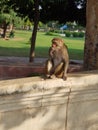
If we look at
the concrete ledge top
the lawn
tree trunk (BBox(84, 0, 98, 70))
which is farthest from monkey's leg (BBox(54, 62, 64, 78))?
the lawn

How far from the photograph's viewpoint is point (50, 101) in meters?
5.86

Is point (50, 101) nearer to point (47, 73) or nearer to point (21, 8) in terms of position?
point (47, 73)

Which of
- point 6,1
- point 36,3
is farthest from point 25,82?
point 6,1

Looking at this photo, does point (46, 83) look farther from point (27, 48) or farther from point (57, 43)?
point (27, 48)

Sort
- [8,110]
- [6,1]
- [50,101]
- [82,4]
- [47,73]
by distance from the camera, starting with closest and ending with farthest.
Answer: [8,110], [50,101], [47,73], [82,4], [6,1]

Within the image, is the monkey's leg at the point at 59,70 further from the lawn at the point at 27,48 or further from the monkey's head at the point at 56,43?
the lawn at the point at 27,48

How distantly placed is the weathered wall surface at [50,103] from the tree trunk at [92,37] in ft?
7.58

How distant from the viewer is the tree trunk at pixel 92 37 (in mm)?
8734

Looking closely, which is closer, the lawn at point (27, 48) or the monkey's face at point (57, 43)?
the monkey's face at point (57, 43)

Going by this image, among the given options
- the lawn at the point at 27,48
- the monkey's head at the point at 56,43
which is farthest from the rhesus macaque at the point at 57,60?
the lawn at the point at 27,48

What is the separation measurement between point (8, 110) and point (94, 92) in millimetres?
1390

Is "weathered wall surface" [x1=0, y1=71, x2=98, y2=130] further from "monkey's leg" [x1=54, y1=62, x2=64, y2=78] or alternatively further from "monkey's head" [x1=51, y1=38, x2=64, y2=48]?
"monkey's head" [x1=51, y1=38, x2=64, y2=48]

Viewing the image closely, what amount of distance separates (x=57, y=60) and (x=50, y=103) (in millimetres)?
858

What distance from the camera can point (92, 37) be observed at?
8.94m
